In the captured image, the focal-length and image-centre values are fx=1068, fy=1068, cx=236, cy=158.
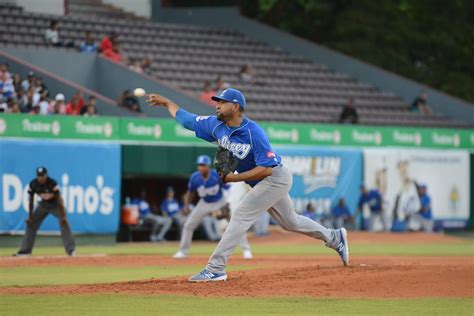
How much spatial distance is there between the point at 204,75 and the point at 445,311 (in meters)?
25.0

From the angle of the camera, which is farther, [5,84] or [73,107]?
[73,107]

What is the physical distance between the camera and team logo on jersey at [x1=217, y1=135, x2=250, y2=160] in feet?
41.7

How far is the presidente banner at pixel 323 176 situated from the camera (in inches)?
1227

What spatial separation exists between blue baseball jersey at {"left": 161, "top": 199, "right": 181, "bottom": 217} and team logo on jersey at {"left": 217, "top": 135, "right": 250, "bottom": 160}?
15664 mm

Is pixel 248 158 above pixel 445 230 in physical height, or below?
above

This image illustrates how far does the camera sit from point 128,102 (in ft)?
96.9

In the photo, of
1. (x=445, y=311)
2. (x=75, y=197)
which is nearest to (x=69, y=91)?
(x=75, y=197)

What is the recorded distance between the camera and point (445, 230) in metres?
34.5

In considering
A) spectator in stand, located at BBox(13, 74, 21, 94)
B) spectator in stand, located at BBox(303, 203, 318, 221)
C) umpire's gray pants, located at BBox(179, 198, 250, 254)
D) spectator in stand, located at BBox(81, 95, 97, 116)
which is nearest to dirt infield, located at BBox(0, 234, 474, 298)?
umpire's gray pants, located at BBox(179, 198, 250, 254)

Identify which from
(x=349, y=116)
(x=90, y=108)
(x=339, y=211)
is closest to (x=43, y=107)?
(x=90, y=108)

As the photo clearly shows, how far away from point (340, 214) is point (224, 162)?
1956 centimetres

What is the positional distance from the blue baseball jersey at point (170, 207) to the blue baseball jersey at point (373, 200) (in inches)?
Answer: 261

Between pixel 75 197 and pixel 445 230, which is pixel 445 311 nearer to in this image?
pixel 75 197

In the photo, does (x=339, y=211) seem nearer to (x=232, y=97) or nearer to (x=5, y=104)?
(x=5, y=104)
